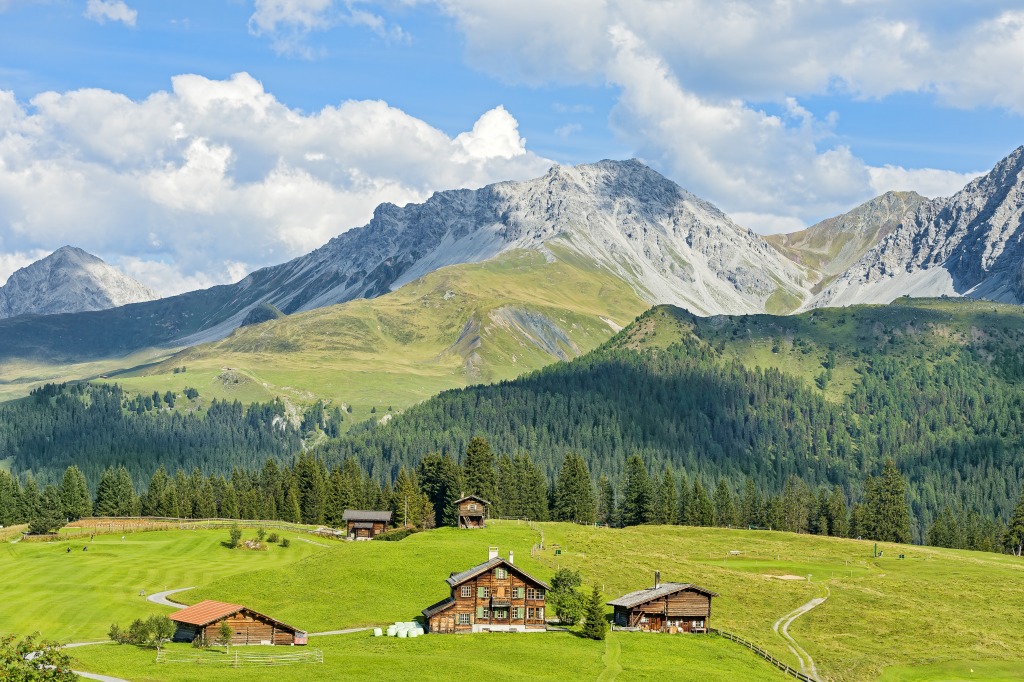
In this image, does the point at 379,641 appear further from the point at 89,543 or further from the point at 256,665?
the point at 89,543

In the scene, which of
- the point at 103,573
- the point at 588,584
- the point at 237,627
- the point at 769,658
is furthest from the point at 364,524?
the point at 769,658

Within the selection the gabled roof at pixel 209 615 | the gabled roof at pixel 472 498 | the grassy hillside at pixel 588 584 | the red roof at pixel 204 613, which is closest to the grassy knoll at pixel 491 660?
the grassy hillside at pixel 588 584

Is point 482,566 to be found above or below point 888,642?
above

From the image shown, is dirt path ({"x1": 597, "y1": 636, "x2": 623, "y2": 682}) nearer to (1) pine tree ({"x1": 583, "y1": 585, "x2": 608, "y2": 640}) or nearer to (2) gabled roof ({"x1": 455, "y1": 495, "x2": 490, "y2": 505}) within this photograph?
(1) pine tree ({"x1": 583, "y1": 585, "x2": 608, "y2": 640})

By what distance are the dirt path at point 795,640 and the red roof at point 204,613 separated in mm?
48536

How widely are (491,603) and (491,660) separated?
15278mm

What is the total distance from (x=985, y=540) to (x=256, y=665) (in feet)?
502

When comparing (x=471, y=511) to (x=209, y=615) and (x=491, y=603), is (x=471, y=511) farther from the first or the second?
(x=209, y=615)

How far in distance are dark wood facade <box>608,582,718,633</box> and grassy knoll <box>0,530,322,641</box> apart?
45709 millimetres

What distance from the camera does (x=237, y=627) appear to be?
9069cm

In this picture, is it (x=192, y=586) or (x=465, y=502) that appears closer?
(x=192, y=586)

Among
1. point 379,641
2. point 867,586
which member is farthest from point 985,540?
point 379,641

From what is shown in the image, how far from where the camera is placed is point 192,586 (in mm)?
120000

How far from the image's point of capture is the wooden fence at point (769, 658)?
287 ft
